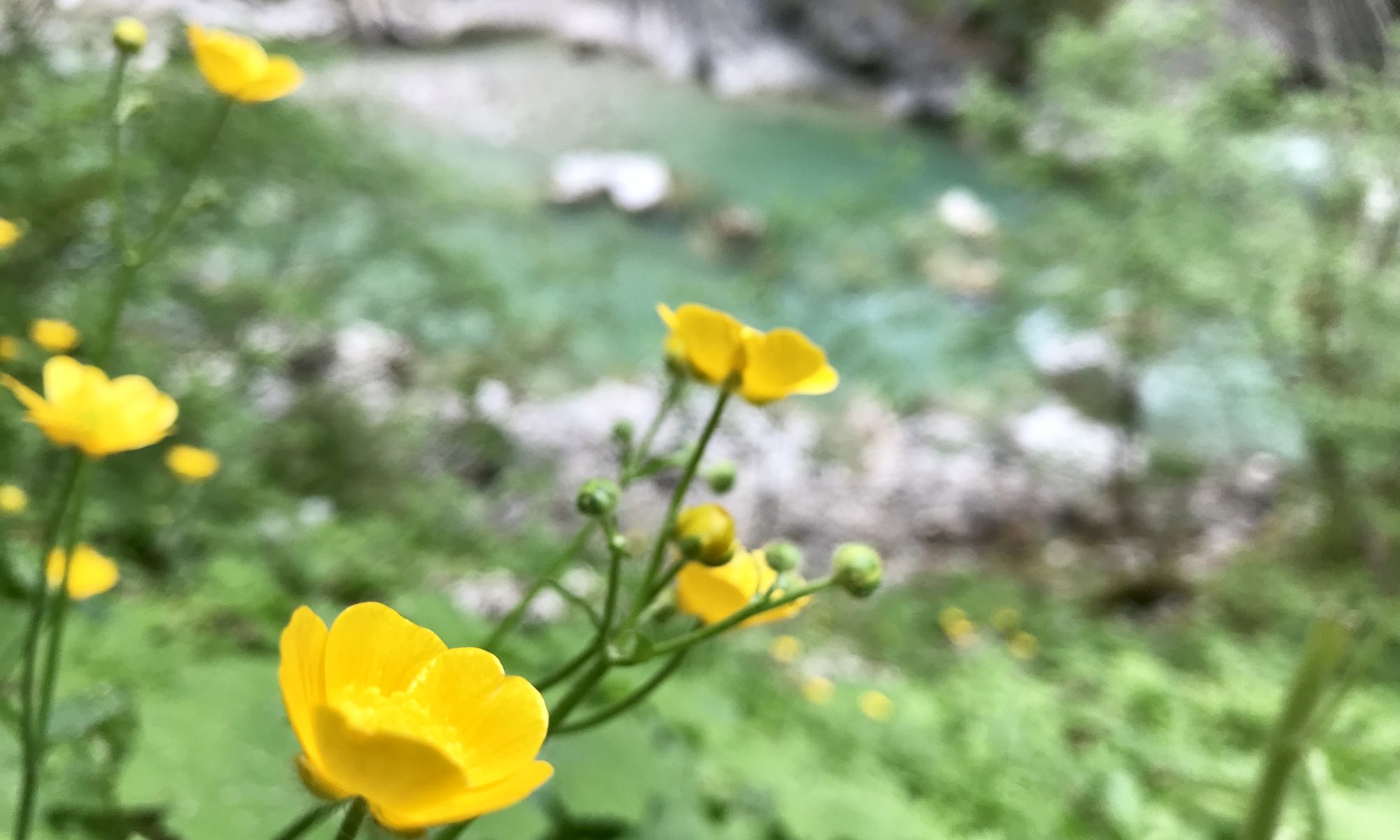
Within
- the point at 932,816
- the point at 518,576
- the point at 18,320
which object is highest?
the point at 18,320

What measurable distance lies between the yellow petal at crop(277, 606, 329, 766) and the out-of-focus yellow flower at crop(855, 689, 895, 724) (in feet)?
4.90

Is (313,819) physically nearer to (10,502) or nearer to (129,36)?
(129,36)

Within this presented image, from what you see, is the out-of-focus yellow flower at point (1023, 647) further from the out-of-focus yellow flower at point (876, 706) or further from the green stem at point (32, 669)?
the green stem at point (32, 669)

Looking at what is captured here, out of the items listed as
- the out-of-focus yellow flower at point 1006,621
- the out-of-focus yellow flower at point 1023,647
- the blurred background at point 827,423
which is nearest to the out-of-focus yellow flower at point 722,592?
the blurred background at point 827,423

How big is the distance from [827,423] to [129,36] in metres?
5.01

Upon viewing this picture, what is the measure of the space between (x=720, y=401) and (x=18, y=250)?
179 cm

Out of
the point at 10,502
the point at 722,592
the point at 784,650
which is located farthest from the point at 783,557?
the point at 784,650

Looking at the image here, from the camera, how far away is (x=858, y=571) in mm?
429

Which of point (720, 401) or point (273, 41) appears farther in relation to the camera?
point (273, 41)

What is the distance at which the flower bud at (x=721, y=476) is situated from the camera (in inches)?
20.2

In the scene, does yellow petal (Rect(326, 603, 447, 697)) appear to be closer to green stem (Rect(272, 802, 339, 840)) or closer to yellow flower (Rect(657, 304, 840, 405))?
green stem (Rect(272, 802, 339, 840))

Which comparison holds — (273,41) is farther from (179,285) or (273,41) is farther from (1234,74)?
(1234,74)

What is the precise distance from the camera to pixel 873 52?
12.6 meters

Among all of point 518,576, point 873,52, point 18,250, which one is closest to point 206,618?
point 18,250
